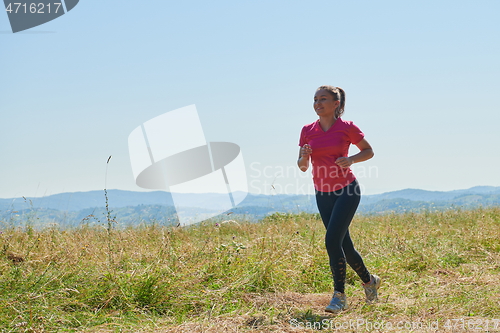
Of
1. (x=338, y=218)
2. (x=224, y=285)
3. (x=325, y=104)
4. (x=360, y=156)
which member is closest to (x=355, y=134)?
(x=360, y=156)

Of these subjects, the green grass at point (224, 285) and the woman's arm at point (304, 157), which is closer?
the green grass at point (224, 285)

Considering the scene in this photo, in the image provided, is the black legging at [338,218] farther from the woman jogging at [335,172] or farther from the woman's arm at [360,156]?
the woman's arm at [360,156]

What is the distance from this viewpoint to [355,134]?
404 cm

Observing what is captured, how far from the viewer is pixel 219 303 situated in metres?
4.23

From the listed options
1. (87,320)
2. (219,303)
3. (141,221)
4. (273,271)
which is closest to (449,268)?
(273,271)

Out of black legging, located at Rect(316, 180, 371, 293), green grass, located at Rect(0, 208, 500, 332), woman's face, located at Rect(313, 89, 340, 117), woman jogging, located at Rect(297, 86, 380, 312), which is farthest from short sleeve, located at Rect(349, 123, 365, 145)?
green grass, located at Rect(0, 208, 500, 332)

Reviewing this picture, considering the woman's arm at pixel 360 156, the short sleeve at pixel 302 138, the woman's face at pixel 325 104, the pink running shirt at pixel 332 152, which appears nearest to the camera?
the woman's arm at pixel 360 156

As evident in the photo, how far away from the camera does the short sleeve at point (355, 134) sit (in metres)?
4.03

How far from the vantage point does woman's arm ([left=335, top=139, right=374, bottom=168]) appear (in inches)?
150

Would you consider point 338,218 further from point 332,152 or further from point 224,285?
point 224,285

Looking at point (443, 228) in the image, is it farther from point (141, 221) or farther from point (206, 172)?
point (141, 221)

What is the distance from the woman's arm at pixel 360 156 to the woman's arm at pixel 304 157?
330 millimetres

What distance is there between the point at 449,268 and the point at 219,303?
134 inches

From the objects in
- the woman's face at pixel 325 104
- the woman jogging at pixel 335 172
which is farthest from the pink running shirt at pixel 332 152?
the woman's face at pixel 325 104
